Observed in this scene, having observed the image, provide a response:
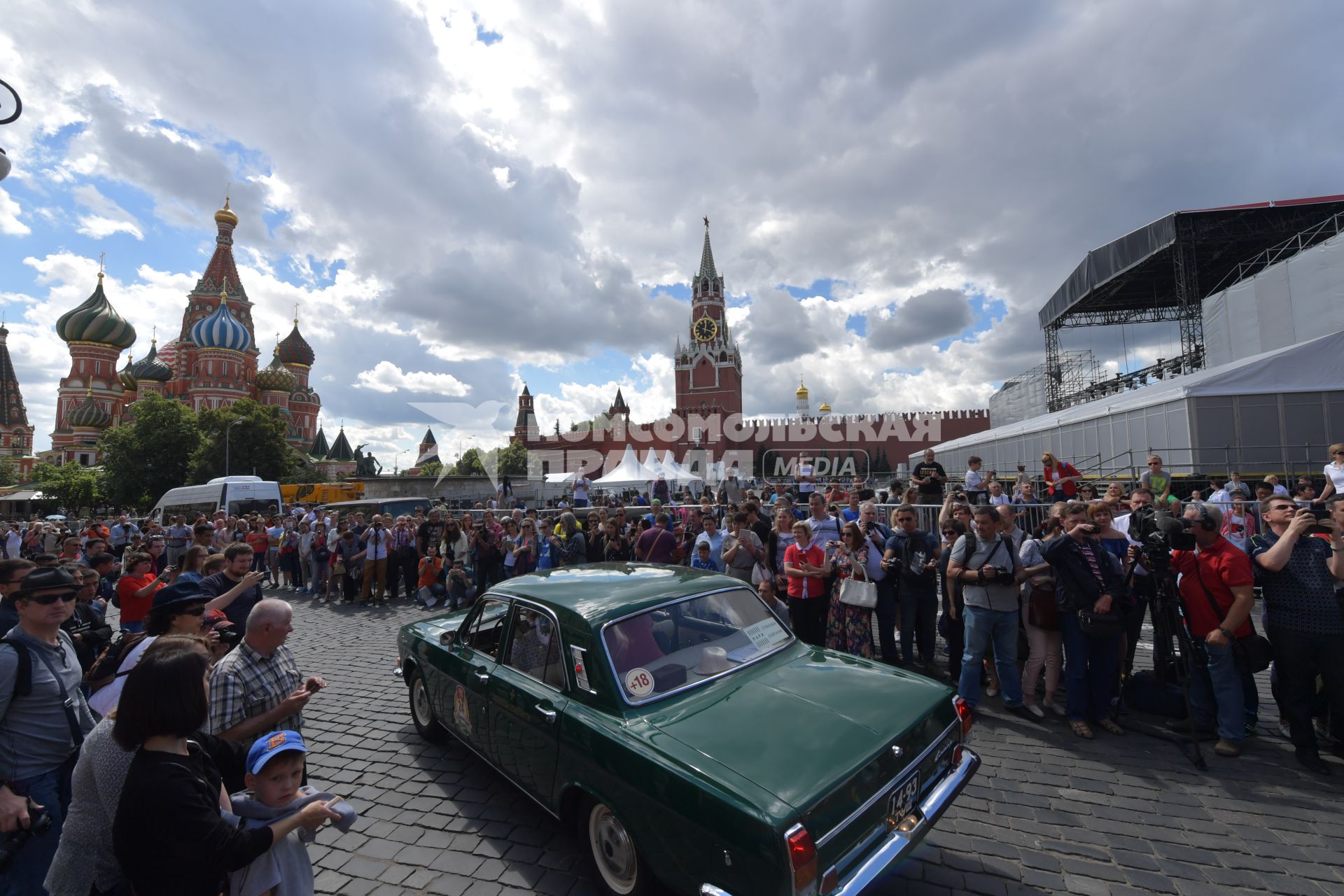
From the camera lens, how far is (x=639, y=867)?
8.94ft

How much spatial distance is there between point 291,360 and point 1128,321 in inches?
3163

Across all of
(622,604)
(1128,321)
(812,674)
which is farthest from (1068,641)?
(1128,321)

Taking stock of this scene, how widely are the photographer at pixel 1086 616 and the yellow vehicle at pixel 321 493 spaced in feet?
119

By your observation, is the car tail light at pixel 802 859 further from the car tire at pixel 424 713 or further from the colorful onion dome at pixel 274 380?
the colorful onion dome at pixel 274 380

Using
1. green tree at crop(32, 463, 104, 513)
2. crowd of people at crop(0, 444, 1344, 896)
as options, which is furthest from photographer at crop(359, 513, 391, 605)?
green tree at crop(32, 463, 104, 513)

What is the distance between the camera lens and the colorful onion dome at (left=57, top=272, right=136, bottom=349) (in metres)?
56.8

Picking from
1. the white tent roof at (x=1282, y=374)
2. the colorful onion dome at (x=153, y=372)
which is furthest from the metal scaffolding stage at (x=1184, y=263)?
the colorful onion dome at (x=153, y=372)

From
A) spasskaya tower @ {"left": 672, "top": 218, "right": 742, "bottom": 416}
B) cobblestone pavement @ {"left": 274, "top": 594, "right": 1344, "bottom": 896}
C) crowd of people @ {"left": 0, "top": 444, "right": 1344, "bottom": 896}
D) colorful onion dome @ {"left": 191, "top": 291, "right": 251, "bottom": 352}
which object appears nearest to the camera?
crowd of people @ {"left": 0, "top": 444, "right": 1344, "bottom": 896}

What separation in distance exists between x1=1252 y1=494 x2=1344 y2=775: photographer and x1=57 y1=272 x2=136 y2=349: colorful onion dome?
82346 mm

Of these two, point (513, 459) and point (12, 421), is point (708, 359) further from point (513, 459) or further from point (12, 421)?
point (12, 421)

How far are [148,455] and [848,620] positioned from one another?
52.3 m

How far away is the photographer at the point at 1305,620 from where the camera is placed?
398cm

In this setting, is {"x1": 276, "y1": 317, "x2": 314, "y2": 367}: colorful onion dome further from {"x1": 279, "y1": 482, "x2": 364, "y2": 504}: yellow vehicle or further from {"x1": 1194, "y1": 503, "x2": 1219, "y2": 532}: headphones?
{"x1": 1194, "y1": 503, "x2": 1219, "y2": 532}: headphones

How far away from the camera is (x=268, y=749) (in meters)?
2.05
